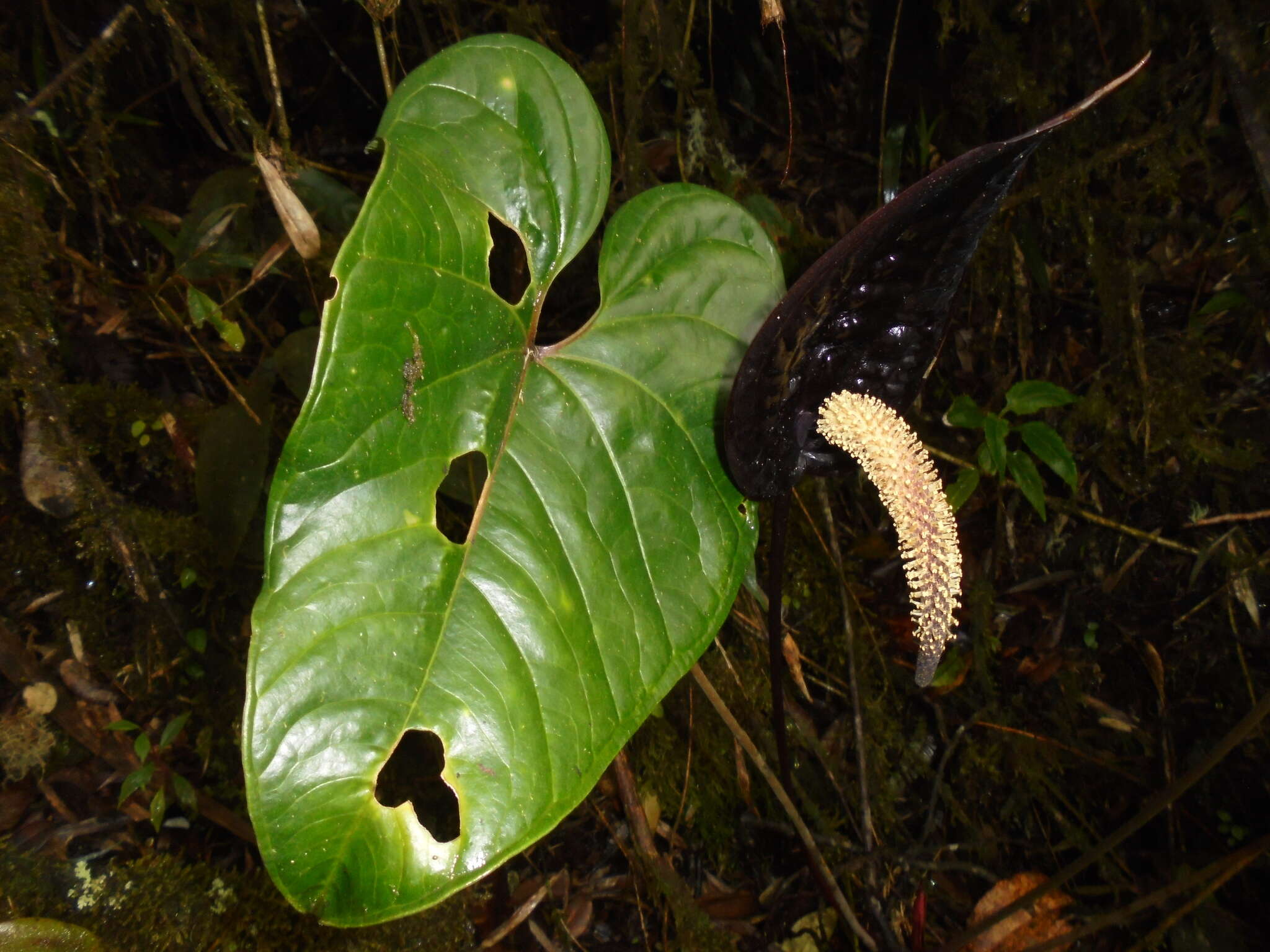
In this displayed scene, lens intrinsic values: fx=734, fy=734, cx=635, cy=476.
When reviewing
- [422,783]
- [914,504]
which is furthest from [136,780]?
[914,504]

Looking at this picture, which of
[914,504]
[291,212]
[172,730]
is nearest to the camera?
[914,504]

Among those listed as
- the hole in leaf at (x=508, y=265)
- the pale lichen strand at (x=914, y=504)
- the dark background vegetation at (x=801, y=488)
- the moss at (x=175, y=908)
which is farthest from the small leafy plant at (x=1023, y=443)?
the moss at (x=175, y=908)

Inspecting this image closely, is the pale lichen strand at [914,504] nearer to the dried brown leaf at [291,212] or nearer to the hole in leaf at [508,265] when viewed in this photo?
the hole in leaf at [508,265]

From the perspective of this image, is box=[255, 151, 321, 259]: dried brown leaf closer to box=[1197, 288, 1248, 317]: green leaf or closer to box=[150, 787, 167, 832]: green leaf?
box=[150, 787, 167, 832]: green leaf

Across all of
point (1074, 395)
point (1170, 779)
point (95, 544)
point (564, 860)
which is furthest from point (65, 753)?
point (1170, 779)

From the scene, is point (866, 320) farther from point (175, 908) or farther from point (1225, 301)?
point (175, 908)

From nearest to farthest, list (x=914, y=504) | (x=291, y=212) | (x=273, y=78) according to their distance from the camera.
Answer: (x=914, y=504) < (x=291, y=212) < (x=273, y=78)

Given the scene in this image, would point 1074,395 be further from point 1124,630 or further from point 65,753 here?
point 65,753
